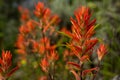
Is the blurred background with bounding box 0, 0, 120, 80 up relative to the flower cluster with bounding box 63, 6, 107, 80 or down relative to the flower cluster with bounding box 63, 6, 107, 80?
down

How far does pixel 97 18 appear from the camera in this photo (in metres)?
6.57

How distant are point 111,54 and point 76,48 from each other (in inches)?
112

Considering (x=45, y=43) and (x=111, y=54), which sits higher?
(x=45, y=43)

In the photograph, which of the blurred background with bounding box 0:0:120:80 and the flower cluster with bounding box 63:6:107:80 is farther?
the blurred background with bounding box 0:0:120:80

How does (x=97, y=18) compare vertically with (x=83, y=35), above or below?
below

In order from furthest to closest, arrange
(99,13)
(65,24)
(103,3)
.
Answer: (65,24) → (103,3) → (99,13)

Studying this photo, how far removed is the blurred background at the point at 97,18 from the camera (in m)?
5.29

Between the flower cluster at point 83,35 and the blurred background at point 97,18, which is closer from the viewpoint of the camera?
the flower cluster at point 83,35

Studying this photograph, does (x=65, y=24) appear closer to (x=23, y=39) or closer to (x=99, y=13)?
(x=99, y=13)

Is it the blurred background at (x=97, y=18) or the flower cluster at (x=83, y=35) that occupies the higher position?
the flower cluster at (x=83, y=35)

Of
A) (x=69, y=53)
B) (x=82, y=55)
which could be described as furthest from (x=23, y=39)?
(x=82, y=55)

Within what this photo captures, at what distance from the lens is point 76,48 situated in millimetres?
2586

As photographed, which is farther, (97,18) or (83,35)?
(97,18)

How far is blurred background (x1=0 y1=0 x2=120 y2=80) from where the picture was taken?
529cm
